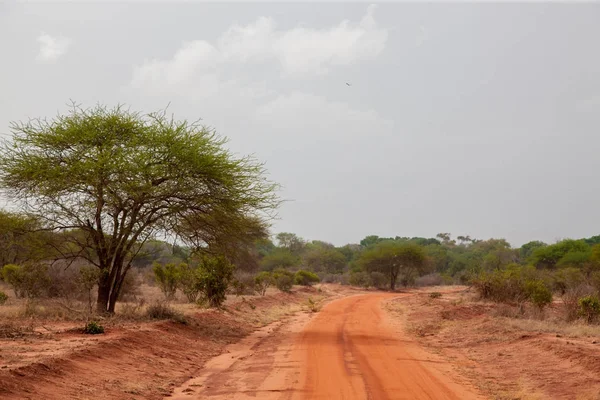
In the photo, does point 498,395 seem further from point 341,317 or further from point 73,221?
point 341,317

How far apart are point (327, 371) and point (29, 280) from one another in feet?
53.0

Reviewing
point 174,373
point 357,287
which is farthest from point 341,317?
point 357,287

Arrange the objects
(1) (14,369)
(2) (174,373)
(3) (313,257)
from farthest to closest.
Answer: (3) (313,257)
(2) (174,373)
(1) (14,369)

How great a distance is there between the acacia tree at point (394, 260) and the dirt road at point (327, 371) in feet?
154

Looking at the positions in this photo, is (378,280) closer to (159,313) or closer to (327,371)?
(159,313)

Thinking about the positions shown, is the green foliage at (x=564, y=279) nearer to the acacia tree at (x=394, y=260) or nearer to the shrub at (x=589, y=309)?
the shrub at (x=589, y=309)

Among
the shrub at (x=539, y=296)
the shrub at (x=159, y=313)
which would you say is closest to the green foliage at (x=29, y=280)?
the shrub at (x=159, y=313)

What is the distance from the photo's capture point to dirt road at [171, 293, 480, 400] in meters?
9.34

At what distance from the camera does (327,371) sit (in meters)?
11.1

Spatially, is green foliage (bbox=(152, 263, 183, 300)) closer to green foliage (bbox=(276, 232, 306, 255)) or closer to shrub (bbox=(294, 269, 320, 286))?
shrub (bbox=(294, 269, 320, 286))

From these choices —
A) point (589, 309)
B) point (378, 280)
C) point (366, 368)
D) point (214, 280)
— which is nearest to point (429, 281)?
point (378, 280)

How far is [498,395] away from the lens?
977 cm

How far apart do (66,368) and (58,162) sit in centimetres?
937

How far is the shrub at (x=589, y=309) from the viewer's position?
1972 centimetres
